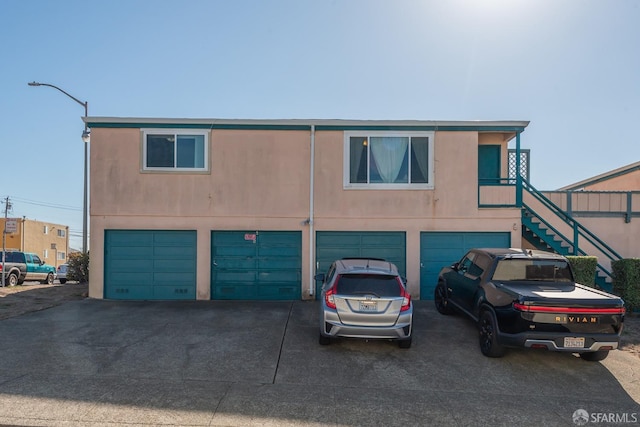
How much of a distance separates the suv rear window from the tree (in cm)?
1306

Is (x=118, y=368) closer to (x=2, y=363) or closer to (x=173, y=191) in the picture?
(x=2, y=363)

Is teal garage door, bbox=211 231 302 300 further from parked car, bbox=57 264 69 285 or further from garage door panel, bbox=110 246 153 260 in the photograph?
parked car, bbox=57 264 69 285

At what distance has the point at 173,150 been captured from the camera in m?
11.2

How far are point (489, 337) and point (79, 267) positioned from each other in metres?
15.4

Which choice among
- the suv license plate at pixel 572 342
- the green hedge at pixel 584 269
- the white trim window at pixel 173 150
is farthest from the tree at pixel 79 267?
the green hedge at pixel 584 269

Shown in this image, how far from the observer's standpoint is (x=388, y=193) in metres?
11.1

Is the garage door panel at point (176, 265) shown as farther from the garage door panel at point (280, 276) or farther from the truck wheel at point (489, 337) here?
A: the truck wheel at point (489, 337)

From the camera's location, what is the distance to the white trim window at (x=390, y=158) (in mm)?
11211

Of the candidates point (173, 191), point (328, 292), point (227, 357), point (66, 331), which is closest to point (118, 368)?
point (227, 357)

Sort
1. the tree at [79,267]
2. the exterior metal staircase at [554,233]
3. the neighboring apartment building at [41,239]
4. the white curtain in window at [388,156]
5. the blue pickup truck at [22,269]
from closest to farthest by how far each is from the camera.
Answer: the exterior metal staircase at [554,233]
the white curtain in window at [388,156]
the tree at [79,267]
the blue pickup truck at [22,269]
the neighboring apartment building at [41,239]

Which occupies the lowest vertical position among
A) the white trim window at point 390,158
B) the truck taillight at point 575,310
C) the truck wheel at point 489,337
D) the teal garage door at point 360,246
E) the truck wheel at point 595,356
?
the truck wheel at point 595,356

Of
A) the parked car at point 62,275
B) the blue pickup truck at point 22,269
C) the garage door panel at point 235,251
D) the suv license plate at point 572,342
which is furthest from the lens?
the parked car at point 62,275

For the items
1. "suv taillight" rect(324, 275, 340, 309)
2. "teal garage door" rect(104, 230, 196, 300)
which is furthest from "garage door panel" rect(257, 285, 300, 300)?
"suv taillight" rect(324, 275, 340, 309)

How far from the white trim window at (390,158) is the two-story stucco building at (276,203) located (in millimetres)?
31
